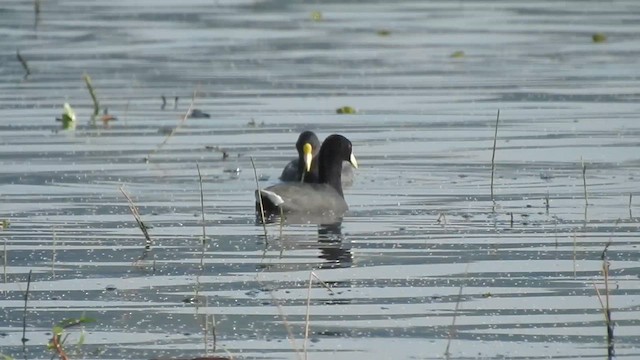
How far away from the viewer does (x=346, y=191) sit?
16.3 metres

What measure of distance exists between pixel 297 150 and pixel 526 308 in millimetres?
7287

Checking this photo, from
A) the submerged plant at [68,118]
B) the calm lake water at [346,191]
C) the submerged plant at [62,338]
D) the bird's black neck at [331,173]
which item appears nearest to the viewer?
the submerged plant at [62,338]

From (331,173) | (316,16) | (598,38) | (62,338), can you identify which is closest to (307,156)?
(331,173)

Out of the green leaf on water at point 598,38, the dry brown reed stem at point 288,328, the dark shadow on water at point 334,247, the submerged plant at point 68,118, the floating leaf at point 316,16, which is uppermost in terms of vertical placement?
the floating leaf at point 316,16

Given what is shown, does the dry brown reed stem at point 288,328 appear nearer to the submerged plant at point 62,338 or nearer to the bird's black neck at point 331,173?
the submerged plant at point 62,338

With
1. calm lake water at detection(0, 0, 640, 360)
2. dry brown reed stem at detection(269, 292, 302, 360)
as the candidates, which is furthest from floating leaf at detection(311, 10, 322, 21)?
dry brown reed stem at detection(269, 292, 302, 360)

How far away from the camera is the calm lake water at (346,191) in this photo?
9828mm

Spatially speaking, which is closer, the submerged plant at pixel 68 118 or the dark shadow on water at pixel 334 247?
the dark shadow on water at pixel 334 247

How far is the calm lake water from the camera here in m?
9.83

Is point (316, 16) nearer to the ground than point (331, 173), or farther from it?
farther from it

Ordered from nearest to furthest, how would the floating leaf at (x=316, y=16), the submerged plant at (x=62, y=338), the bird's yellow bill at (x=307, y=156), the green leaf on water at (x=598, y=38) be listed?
Result: the submerged plant at (x=62, y=338)
the bird's yellow bill at (x=307, y=156)
the green leaf on water at (x=598, y=38)
the floating leaf at (x=316, y=16)

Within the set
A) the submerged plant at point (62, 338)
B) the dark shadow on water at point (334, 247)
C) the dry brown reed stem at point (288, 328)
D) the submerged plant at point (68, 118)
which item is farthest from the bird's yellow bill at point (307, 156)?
the submerged plant at point (62, 338)

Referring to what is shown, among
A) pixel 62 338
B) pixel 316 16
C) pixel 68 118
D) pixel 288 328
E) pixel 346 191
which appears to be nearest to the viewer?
pixel 288 328

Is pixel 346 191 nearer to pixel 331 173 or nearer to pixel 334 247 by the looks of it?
pixel 331 173
